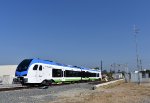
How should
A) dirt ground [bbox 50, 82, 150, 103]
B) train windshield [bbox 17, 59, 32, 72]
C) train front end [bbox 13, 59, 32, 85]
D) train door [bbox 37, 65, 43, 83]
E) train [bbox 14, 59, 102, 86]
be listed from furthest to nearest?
train door [bbox 37, 65, 43, 83]
train windshield [bbox 17, 59, 32, 72]
train [bbox 14, 59, 102, 86]
train front end [bbox 13, 59, 32, 85]
dirt ground [bbox 50, 82, 150, 103]

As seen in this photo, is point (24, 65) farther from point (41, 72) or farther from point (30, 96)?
point (30, 96)

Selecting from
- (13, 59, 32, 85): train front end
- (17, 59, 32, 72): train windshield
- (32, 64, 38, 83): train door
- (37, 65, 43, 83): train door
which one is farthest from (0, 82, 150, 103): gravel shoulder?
(37, 65, 43, 83): train door

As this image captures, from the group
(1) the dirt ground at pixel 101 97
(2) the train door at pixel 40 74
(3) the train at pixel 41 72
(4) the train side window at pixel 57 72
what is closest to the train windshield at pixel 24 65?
(3) the train at pixel 41 72

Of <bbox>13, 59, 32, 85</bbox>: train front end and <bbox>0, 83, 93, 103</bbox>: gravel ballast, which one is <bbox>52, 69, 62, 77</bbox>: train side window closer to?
<bbox>13, 59, 32, 85</bbox>: train front end

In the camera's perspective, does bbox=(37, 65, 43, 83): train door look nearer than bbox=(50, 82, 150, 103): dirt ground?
No

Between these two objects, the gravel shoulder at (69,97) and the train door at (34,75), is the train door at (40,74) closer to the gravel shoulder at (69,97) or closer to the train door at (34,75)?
the train door at (34,75)

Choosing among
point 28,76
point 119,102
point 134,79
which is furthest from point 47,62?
point 134,79

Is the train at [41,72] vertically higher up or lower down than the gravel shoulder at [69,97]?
higher up

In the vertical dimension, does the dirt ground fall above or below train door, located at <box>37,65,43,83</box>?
below

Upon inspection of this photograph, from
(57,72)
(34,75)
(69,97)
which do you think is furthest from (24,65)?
(69,97)

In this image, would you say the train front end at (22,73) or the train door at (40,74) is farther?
the train door at (40,74)

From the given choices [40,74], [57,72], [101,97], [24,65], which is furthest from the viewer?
[57,72]

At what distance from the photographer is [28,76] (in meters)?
31.7

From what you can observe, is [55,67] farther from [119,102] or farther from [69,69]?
[119,102]
